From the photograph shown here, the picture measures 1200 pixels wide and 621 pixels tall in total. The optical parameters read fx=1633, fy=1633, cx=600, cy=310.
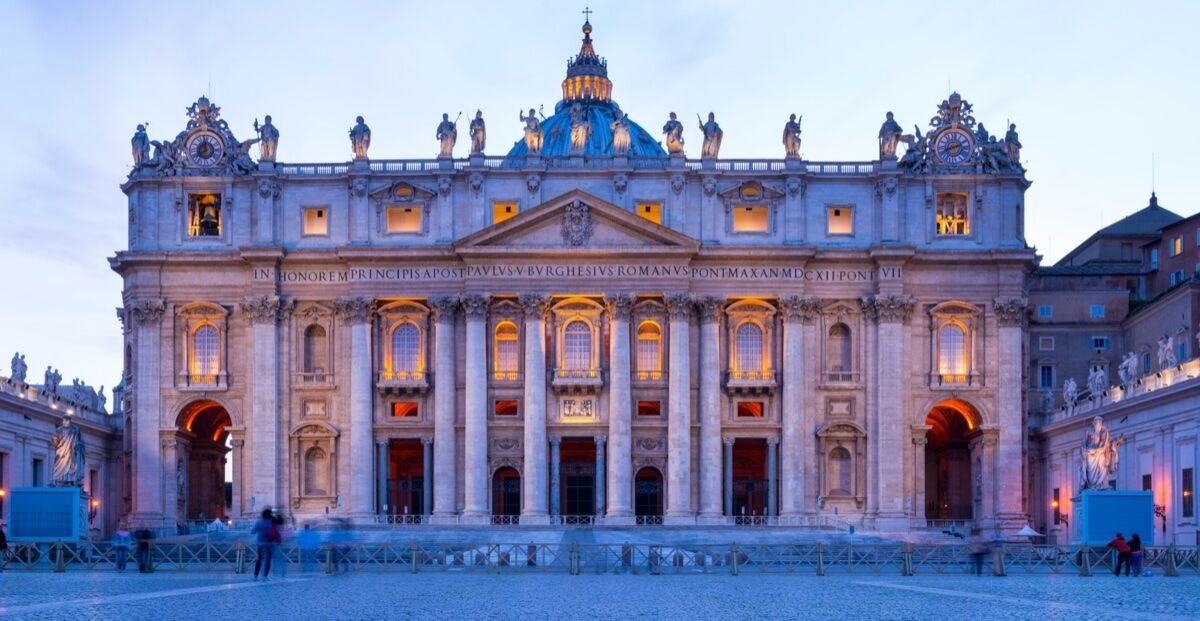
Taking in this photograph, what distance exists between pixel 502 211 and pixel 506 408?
386 inches

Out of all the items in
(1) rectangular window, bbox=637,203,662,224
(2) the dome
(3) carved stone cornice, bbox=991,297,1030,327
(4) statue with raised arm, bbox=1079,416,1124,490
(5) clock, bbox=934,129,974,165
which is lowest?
(4) statue with raised arm, bbox=1079,416,1124,490

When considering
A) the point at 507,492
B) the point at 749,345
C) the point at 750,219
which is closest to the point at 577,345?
the point at 507,492

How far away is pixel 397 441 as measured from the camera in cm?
8188

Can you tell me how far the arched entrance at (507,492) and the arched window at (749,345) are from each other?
41.4ft

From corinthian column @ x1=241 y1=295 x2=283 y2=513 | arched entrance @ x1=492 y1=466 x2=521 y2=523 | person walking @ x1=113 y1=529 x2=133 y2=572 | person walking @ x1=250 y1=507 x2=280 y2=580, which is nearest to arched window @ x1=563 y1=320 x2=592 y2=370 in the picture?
arched entrance @ x1=492 y1=466 x2=521 y2=523

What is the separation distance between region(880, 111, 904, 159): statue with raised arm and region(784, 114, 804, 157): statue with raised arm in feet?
14.1

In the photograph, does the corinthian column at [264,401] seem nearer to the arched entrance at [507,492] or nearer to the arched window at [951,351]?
the arched entrance at [507,492]

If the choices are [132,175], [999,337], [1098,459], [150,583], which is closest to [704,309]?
[999,337]

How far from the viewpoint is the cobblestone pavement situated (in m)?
27.3

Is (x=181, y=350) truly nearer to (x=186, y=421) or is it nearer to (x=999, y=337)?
(x=186, y=421)

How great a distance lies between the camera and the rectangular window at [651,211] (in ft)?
266

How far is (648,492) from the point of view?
82.1m

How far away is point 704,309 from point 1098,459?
24619 mm

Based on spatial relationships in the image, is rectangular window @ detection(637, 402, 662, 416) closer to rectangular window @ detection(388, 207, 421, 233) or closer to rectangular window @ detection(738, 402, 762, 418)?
rectangular window @ detection(738, 402, 762, 418)
